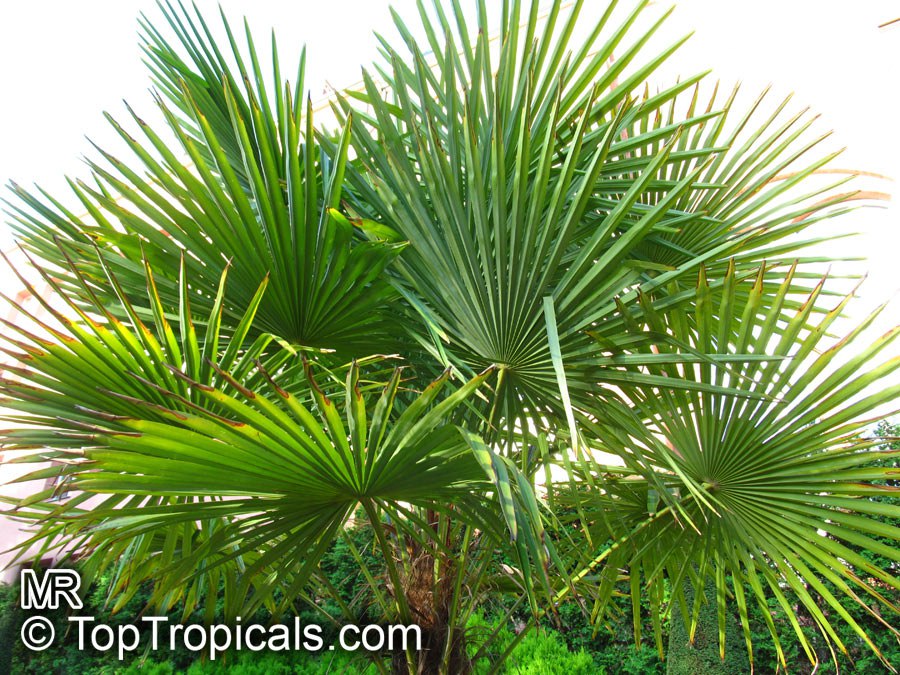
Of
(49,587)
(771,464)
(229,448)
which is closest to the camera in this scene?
(229,448)

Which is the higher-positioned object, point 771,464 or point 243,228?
point 243,228

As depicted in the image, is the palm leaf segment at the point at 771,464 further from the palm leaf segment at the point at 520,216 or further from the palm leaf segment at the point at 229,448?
the palm leaf segment at the point at 229,448

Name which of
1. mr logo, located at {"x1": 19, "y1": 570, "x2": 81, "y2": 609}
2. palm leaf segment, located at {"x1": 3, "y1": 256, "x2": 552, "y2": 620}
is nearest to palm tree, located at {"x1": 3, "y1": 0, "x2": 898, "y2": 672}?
palm leaf segment, located at {"x1": 3, "y1": 256, "x2": 552, "y2": 620}

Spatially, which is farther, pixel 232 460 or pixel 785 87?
pixel 785 87

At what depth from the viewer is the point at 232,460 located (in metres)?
1.42

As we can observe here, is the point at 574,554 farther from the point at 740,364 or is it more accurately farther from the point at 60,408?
the point at 60,408

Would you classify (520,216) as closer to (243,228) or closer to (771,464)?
(243,228)

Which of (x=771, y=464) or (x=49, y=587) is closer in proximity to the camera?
(x=771, y=464)

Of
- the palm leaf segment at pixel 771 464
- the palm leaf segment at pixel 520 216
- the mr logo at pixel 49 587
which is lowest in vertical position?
the mr logo at pixel 49 587

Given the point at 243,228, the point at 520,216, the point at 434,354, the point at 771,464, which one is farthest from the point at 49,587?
the point at 771,464

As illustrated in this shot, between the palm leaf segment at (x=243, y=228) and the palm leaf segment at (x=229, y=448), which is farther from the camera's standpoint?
the palm leaf segment at (x=243, y=228)

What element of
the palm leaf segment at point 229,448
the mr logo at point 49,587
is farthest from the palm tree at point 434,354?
the mr logo at point 49,587

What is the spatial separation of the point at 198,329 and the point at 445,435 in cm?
128

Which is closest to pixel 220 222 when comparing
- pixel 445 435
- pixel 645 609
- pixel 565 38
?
pixel 445 435
